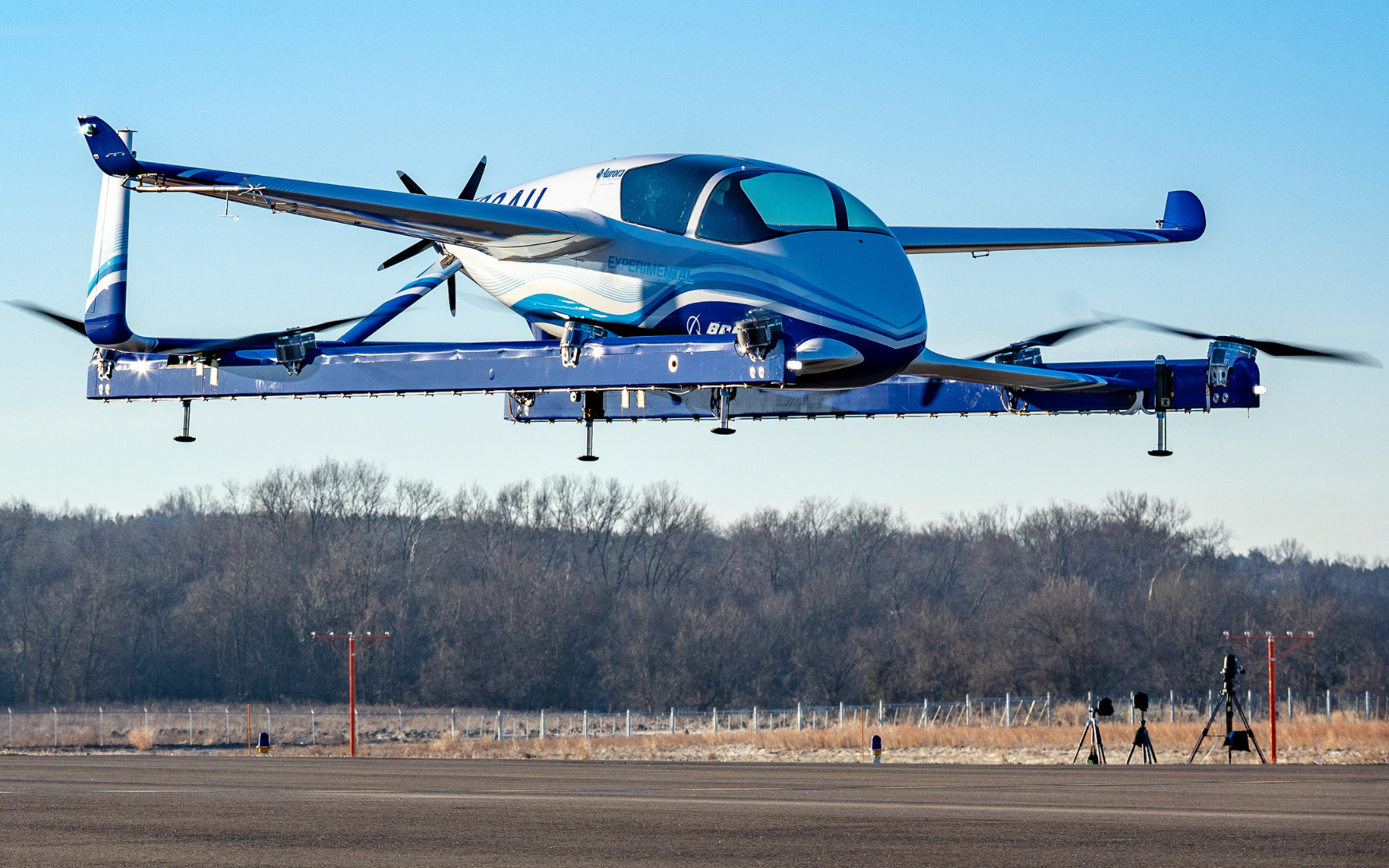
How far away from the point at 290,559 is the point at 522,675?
69.3 ft

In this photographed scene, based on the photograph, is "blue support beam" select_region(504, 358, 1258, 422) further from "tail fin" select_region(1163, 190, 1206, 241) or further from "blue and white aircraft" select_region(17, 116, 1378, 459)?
"tail fin" select_region(1163, 190, 1206, 241)

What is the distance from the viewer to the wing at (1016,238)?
26.2 m

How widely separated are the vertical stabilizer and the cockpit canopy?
A: 789 cm

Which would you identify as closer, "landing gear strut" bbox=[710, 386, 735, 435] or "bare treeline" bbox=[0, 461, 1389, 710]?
"landing gear strut" bbox=[710, 386, 735, 435]

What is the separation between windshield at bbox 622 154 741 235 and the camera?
2259cm

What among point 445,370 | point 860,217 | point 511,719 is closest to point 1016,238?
point 860,217

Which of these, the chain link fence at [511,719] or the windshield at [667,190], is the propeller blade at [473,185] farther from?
the chain link fence at [511,719]

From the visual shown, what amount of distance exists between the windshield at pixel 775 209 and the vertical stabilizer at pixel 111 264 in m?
8.84

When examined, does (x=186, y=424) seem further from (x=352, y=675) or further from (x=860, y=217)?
(x=352, y=675)

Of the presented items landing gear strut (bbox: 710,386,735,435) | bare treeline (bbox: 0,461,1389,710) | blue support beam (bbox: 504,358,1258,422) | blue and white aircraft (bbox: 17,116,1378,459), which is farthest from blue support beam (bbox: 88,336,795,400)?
bare treeline (bbox: 0,461,1389,710)

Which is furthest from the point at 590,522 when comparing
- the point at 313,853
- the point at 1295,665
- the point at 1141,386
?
the point at 313,853

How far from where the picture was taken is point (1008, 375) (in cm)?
2531

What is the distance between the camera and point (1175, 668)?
4048 inches

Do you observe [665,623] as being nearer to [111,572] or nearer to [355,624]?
[355,624]
